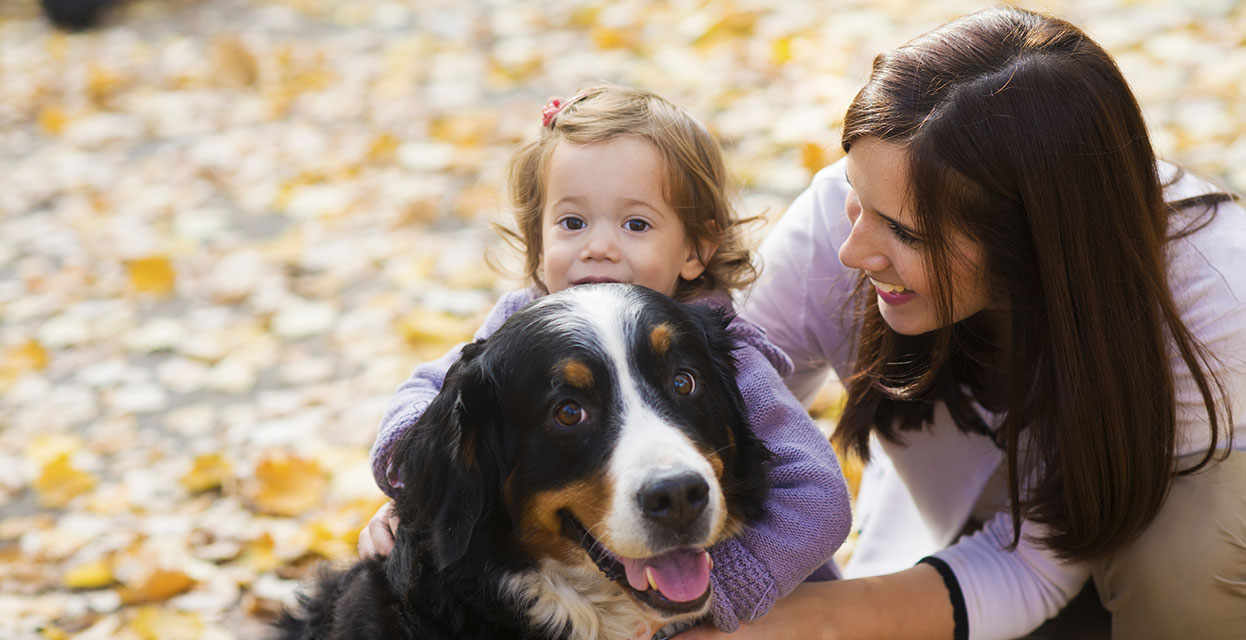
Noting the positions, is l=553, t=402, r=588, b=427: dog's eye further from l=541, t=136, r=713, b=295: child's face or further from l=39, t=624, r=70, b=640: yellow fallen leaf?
l=39, t=624, r=70, b=640: yellow fallen leaf

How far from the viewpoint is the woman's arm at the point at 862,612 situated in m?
2.42

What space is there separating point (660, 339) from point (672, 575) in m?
0.45

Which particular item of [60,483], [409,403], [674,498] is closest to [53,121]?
[60,483]

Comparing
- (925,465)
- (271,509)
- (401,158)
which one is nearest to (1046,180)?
(925,465)

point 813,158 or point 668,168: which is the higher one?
point 668,168

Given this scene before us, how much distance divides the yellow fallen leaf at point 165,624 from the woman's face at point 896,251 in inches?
82.8

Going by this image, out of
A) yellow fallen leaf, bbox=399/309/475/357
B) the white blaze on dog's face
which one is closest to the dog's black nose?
the white blaze on dog's face

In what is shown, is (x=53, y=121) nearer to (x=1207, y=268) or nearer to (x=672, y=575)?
(x=672, y=575)

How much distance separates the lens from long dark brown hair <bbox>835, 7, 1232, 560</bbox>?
222 cm

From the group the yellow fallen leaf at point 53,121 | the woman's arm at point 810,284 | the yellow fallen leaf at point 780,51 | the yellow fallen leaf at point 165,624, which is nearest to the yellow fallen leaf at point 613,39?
the yellow fallen leaf at point 780,51

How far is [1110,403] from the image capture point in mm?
2352

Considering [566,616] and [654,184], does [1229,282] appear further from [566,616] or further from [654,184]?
[566,616]

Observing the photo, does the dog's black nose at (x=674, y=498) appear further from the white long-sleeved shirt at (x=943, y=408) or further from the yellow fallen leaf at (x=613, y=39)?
the yellow fallen leaf at (x=613, y=39)

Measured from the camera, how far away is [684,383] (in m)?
2.15
